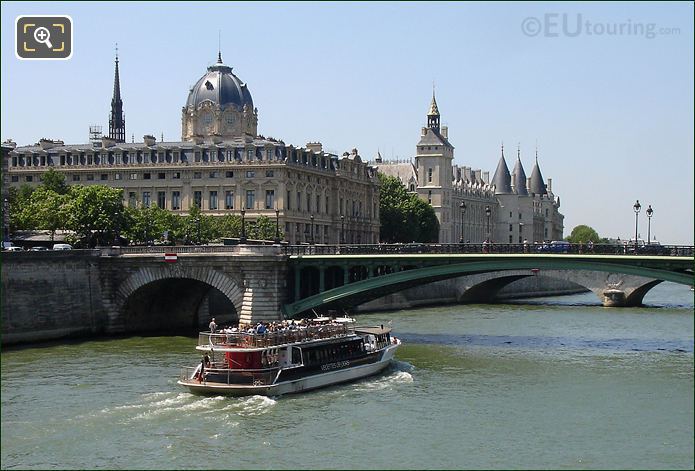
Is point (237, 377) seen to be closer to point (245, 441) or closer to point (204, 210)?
point (245, 441)

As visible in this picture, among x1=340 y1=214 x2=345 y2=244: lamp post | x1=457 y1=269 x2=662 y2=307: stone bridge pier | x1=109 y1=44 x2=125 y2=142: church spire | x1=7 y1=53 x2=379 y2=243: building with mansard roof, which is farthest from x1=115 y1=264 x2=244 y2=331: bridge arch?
x1=109 y1=44 x2=125 y2=142: church spire

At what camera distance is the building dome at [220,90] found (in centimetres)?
12450

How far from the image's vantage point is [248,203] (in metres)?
107

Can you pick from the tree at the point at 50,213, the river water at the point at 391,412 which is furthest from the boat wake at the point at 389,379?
the tree at the point at 50,213

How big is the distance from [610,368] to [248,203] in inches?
2405

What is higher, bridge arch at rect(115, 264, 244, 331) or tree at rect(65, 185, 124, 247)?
tree at rect(65, 185, 124, 247)

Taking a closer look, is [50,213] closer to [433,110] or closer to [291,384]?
[291,384]

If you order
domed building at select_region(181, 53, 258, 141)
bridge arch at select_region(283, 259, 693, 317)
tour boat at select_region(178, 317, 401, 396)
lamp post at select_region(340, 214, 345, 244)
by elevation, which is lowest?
tour boat at select_region(178, 317, 401, 396)

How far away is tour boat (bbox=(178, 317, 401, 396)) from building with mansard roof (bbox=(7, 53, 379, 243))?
53086 millimetres

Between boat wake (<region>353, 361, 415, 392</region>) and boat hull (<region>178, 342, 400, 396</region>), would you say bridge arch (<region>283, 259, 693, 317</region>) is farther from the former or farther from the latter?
boat hull (<region>178, 342, 400, 396</region>)

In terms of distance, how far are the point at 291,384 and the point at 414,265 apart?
16.9 meters

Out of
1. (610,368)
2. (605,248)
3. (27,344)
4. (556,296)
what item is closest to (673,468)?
(610,368)

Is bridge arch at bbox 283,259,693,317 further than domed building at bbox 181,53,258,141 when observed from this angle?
No

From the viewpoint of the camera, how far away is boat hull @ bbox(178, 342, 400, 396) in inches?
1769
